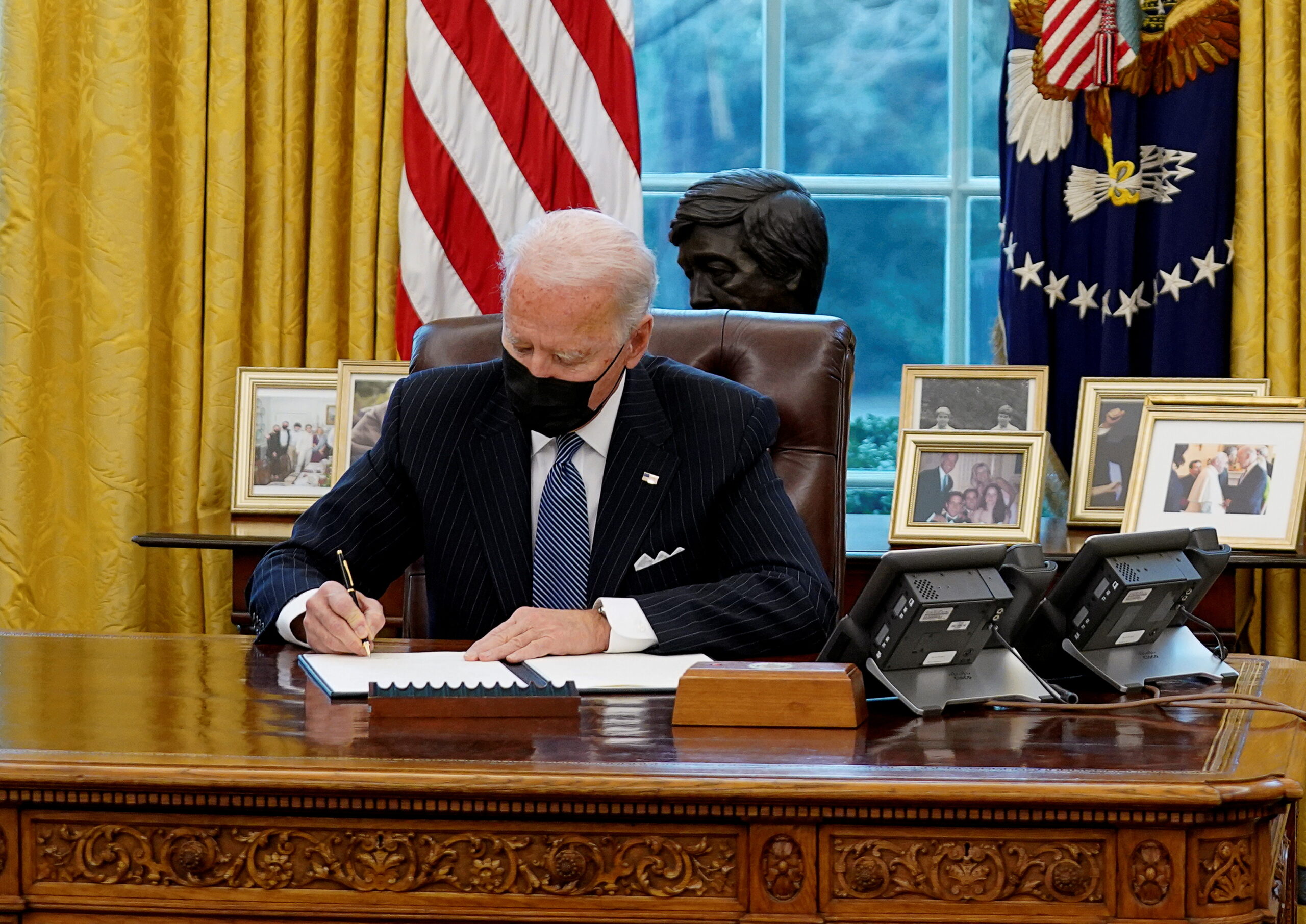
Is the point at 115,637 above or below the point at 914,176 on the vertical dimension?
below

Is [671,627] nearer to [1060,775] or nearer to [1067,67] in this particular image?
[1060,775]

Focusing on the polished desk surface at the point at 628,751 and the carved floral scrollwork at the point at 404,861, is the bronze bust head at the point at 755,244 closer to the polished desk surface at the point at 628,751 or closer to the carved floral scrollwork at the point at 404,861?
the polished desk surface at the point at 628,751

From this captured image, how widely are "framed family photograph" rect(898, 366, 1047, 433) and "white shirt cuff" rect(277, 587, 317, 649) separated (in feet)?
5.58

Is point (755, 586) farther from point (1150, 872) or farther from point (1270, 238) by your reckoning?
point (1270, 238)

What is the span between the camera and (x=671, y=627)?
2.03m

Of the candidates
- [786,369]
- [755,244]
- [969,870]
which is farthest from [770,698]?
[755,244]

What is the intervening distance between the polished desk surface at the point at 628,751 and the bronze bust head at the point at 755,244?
1517 mm

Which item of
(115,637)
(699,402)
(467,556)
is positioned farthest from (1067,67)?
(115,637)

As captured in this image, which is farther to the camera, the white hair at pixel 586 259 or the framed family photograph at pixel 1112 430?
the framed family photograph at pixel 1112 430

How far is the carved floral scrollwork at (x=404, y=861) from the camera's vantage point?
1359 mm

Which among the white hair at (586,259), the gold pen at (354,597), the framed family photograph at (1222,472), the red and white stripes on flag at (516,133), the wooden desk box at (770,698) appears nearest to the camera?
the wooden desk box at (770,698)

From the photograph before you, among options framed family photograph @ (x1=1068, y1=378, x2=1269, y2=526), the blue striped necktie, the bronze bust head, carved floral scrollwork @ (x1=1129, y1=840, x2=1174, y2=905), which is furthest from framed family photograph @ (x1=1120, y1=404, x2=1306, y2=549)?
carved floral scrollwork @ (x1=1129, y1=840, x2=1174, y2=905)

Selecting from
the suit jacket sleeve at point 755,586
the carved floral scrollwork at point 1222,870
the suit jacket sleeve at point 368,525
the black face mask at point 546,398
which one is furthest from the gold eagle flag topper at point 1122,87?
the carved floral scrollwork at point 1222,870

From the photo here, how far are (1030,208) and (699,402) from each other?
1.51m
